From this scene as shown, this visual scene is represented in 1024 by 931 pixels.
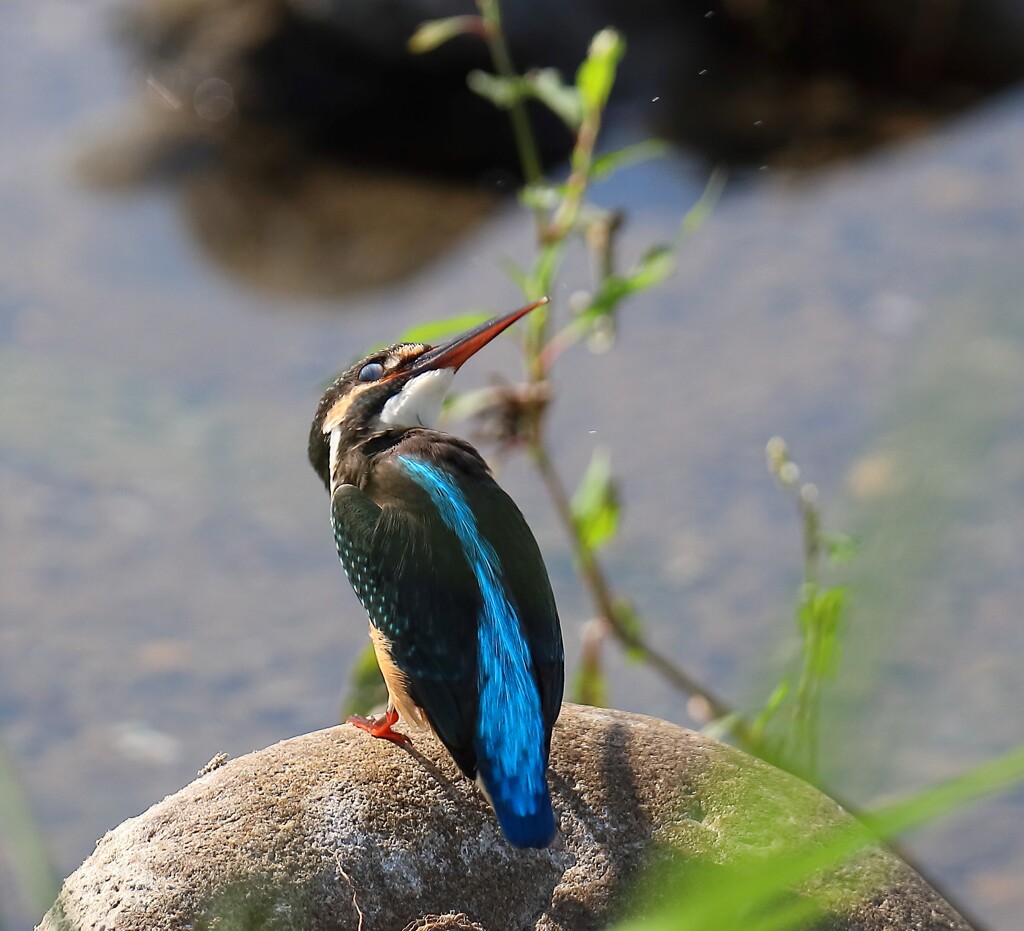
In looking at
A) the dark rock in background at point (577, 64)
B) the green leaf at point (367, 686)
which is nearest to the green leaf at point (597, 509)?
the green leaf at point (367, 686)

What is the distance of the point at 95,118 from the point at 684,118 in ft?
10.7

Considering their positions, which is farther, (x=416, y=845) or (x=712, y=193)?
(x=712, y=193)

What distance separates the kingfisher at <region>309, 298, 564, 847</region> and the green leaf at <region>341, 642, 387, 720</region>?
2.42ft

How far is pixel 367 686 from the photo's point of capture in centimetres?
387

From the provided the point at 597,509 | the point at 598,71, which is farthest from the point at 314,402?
the point at 598,71

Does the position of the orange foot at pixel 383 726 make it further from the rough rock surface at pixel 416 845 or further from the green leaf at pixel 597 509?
the green leaf at pixel 597 509

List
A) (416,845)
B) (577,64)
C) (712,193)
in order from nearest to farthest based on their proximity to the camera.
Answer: (416,845), (712,193), (577,64)

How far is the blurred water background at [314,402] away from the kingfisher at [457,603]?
1.46m

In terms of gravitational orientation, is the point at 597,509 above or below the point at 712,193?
below

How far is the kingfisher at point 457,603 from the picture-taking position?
8.25 feet

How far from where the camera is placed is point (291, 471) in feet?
20.2

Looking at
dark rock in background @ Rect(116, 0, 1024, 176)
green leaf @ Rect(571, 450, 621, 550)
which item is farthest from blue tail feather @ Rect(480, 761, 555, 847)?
dark rock in background @ Rect(116, 0, 1024, 176)

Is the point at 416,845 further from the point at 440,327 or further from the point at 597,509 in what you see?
the point at 597,509

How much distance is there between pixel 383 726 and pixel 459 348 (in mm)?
887
